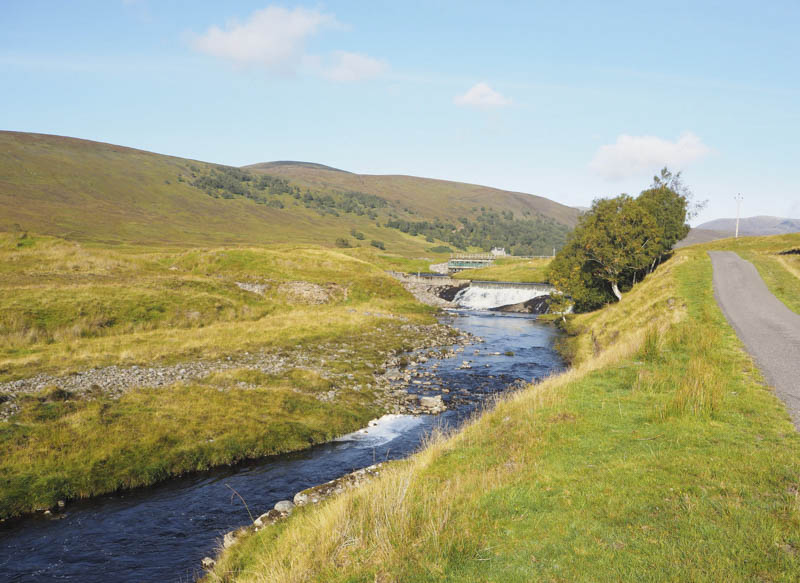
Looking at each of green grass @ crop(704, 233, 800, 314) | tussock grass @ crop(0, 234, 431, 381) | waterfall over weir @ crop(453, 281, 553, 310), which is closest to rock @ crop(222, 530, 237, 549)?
tussock grass @ crop(0, 234, 431, 381)

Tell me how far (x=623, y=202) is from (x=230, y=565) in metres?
60.9

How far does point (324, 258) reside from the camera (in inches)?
3553

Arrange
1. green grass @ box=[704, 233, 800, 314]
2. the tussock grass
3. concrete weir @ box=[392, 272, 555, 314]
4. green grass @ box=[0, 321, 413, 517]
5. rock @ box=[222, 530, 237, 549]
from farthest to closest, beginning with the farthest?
concrete weir @ box=[392, 272, 555, 314] < green grass @ box=[704, 233, 800, 314] < the tussock grass < green grass @ box=[0, 321, 413, 517] < rock @ box=[222, 530, 237, 549]

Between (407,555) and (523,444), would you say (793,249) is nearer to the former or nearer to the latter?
(523,444)

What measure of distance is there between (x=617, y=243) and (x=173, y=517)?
181ft

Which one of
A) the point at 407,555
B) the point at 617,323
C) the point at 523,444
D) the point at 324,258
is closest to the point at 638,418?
the point at 523,444

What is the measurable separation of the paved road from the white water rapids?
157 feet

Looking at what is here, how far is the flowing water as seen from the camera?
1277 centimetres

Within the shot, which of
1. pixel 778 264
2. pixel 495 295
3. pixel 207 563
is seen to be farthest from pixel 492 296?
pixel 207 563

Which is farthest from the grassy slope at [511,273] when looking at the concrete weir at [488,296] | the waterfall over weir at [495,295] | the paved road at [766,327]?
the paved road at [766,327]

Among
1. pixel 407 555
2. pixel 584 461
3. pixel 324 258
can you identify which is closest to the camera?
pixel 407 555

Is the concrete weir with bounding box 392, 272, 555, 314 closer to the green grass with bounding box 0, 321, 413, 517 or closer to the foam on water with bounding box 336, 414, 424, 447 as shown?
the foam on water with bounding box 336, 414, 424, 447

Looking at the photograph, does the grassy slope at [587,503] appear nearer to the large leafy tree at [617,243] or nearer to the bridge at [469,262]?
the large leafy tree at [617,243]

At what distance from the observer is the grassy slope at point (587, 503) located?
6746 millimetres
